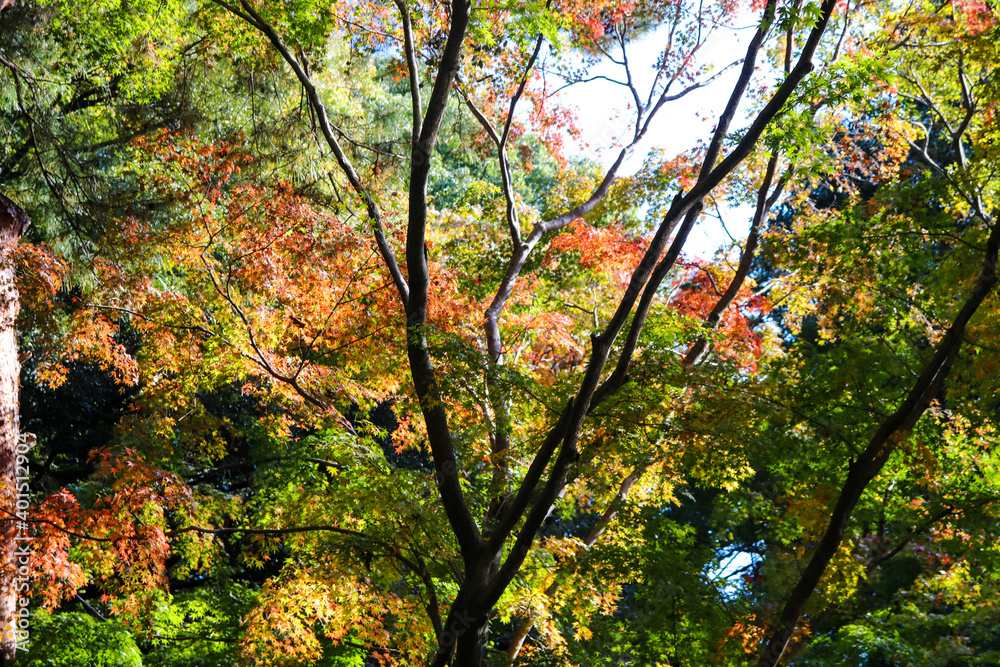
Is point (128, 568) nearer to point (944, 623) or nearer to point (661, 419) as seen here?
point (661, 419)

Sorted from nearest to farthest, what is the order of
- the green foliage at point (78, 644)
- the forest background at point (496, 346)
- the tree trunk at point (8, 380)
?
the forest background at point (496, 346)
the tree trunk at point (8, 380)
the green foliage at point (78, 644)

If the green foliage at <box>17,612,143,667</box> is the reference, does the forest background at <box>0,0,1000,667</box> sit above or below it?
above

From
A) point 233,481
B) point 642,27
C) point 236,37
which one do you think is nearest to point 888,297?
point 642,27

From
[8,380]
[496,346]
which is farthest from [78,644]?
[496,346]

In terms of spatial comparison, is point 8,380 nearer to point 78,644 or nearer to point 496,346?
point 78,644

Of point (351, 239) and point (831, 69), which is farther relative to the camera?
point (351, 239)

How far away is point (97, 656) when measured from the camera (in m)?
6.98

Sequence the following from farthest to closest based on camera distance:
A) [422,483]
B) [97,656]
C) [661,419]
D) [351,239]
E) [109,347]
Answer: [109,347] < [97,656] < [351,239] < [422,483] < [661,419]

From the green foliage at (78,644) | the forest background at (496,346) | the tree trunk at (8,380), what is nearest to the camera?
→ the forest background at (496,346)

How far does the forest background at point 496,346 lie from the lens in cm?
462

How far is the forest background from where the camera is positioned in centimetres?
462

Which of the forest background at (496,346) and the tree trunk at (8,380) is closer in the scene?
the forest background at (496,346)

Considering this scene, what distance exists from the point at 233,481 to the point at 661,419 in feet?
28.9

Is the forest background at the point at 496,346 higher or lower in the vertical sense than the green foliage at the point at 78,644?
higher
